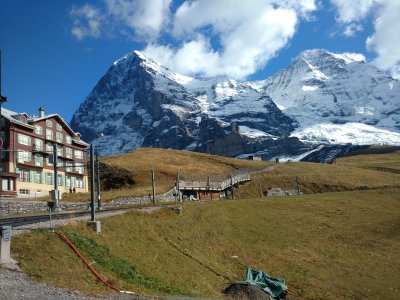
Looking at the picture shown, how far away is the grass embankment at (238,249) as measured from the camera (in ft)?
80.9

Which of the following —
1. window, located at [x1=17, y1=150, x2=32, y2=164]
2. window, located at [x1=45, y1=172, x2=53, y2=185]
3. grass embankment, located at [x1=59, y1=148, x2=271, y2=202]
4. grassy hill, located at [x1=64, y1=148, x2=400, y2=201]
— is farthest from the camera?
grassy hill, located at [x1=64, y1=148, x2=400, y2=201]

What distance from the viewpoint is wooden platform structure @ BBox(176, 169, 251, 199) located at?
8231cm

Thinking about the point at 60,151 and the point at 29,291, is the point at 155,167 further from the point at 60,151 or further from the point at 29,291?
the point at 29,291

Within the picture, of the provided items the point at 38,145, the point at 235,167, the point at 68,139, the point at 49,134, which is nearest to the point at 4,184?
the point at 38,145

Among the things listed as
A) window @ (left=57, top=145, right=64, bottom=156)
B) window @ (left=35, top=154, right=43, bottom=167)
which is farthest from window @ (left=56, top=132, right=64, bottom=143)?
window @ (left=35, top=154, right=43, bottom=167)

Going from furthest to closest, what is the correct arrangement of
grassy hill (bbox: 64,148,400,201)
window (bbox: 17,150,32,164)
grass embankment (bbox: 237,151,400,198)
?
grass embankment (bbox: 237,151,400,198)
grassy hill (bbox: 64,148,400,201)
window (bbox: 17,150,32,164)

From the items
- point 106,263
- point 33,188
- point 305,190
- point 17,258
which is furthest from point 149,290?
point 305,190

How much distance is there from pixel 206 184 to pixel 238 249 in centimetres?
4434

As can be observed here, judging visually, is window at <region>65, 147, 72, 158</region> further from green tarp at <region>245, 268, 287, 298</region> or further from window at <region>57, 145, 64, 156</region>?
green tarp at <region>245, 268, 287, 298</region>

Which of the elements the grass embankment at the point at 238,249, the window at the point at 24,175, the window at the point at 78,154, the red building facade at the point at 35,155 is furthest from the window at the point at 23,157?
the grass embankment at the point at 238,249

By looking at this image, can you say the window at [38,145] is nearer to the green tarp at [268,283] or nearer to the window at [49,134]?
the window at [49,134]

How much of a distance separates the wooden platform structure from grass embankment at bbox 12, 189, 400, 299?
62.6 feet

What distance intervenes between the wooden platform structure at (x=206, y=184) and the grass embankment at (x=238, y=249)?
1907 cm

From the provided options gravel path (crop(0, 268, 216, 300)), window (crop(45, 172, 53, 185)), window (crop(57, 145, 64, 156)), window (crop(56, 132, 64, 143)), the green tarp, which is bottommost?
the green tarp
